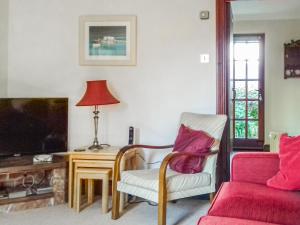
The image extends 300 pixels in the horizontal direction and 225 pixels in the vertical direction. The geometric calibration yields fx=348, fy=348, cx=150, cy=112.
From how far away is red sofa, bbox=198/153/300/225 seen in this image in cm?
175

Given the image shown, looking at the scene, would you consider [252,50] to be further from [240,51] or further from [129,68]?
[129,68]

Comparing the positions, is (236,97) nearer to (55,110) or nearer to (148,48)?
(148,48)

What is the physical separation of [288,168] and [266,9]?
14.2 feet

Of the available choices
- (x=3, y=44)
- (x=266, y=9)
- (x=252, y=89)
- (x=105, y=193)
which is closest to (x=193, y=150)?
(x=105, y=193)

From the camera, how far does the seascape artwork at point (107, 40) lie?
12.2 feet

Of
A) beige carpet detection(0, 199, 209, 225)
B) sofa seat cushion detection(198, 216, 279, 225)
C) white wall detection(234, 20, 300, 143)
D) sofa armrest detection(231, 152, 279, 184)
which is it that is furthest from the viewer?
white wall detection(234, 20, 300, 143)

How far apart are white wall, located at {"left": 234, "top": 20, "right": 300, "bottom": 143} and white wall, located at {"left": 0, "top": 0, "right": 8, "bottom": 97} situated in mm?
4298

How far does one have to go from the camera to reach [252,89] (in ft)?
21.4

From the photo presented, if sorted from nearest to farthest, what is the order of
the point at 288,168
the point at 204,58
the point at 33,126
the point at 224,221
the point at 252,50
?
the point at 224,221 → the point at 288,168 → the point at 33,126 → the point at 204,58 → the point at 252,50

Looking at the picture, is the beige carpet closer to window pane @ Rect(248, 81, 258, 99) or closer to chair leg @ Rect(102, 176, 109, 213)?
chair leg @ Rect(102, 176, 109, 213)

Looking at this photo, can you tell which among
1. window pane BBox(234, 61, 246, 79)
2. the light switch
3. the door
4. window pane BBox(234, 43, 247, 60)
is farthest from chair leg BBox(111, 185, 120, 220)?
window pane BBox(234, 43, 247, 60)

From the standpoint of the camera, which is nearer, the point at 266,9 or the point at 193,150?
the point at 193,150

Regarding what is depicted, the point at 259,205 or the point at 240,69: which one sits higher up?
the point at 240,69

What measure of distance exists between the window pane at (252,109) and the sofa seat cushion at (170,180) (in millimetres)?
3853
